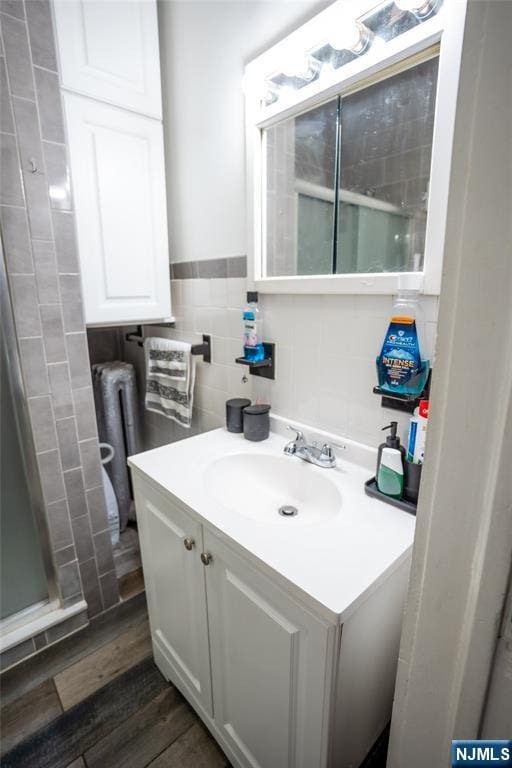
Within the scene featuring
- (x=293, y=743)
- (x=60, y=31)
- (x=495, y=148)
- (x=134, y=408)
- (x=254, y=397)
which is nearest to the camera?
(x=495, y=148)

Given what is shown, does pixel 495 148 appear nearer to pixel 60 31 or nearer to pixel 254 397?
pixel 254 397

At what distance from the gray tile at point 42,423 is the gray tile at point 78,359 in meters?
0.11

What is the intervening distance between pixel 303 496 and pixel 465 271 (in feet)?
2.93

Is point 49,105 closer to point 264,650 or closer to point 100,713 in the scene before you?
point 264,650

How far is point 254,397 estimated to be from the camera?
1373mm

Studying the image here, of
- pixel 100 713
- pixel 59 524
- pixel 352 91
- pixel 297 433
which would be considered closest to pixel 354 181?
pixel 352 91

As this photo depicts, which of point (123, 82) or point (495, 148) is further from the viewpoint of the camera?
point (123, 82)

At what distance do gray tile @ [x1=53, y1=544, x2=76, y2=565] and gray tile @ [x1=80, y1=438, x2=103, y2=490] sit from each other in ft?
0.76

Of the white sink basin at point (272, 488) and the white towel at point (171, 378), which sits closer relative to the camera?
the white sink basin at point (272, 488)

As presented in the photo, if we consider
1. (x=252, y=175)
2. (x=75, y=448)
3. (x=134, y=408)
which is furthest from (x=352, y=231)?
(x=134, y=408)

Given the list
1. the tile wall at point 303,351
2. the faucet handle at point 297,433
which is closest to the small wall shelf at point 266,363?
the tile wall at point 303,351

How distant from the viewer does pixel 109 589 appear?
151cm

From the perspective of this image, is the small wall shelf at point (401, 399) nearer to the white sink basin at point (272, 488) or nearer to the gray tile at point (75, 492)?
the white sink basin at point (272, 488)

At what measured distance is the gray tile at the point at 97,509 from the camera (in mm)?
1408
